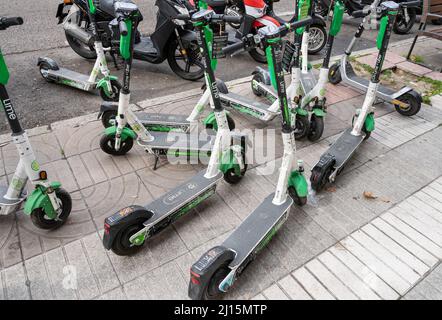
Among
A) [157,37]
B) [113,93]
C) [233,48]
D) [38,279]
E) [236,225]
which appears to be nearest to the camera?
[233,48]

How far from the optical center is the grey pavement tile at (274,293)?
2453mm

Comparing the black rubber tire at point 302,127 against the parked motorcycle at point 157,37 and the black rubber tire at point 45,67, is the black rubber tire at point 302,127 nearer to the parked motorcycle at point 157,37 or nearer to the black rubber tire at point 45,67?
the parked motorcycle at point 157,37

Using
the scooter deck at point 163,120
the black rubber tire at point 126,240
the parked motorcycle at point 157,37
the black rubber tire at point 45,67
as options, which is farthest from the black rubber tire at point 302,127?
the black rubber tire at point 45,67

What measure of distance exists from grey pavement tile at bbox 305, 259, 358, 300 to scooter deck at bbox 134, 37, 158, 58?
4.38m

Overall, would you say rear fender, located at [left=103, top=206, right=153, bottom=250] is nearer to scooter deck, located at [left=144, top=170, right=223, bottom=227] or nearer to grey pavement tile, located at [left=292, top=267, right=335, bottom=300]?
scooter deck, located at [left=144, top=170, right=223, bottom=227]

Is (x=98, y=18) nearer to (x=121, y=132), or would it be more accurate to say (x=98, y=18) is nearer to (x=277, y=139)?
(x=121, y=132)

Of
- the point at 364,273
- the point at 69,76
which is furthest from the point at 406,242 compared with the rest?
the point at 69,76

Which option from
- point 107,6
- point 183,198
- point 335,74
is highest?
point 107,6

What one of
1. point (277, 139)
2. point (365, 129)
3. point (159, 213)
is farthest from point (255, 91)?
point (159, 213)

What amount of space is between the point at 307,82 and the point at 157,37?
2.58 meters

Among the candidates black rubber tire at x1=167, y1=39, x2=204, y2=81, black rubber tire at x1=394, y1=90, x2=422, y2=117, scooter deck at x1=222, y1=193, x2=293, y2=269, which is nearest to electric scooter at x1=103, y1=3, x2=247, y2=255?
scooter deck at x1=222, y1=193, x2=293, y2=269

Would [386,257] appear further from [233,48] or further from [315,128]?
[233,48]

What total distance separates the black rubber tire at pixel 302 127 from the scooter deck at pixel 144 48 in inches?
114

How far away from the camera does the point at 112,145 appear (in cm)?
375
